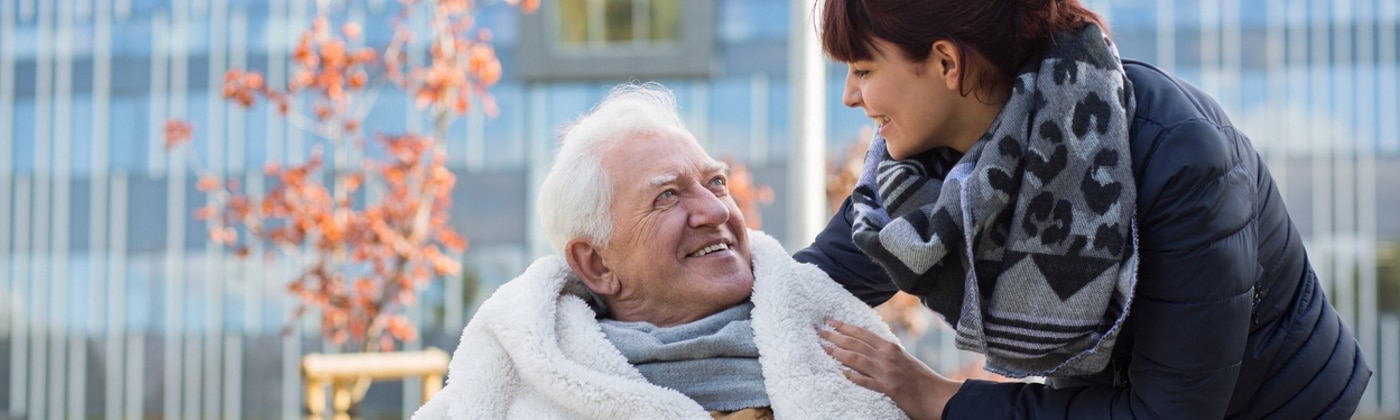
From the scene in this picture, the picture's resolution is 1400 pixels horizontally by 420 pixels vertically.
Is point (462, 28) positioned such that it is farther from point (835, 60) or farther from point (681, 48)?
point (681, 48)

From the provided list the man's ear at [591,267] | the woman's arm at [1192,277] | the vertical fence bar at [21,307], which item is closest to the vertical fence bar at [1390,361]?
the vertical fence bar at [21,307]

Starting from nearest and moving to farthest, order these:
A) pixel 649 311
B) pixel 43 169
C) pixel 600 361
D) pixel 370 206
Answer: pixel 600 361 < pixel 649 311 < pixel 370 206 < pixel 43 169

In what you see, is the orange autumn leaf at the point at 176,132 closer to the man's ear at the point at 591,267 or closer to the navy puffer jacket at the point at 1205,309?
the man's ear at the point at 591,267

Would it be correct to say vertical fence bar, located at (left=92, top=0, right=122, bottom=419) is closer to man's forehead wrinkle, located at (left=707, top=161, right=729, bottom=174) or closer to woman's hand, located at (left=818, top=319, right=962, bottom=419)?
man's forehead wrinkle, located at (left=707, top=161, right=729, bottom=174)

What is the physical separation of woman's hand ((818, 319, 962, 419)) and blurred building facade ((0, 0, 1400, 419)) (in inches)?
394

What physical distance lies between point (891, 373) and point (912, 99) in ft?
1.32

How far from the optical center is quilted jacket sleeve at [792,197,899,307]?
7.46 feet

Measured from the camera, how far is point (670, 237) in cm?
220

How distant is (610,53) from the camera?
1230 centimetres

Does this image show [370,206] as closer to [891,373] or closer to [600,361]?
[600,361]

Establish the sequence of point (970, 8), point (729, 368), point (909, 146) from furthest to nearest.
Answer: point (729, 368) → point (909, 146) → point (970, 8)

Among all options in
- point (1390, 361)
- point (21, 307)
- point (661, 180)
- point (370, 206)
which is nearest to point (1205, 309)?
point (661, 180)

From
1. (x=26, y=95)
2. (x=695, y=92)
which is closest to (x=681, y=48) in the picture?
(x=695, y=92)

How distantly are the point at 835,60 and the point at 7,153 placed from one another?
45.4 feet
